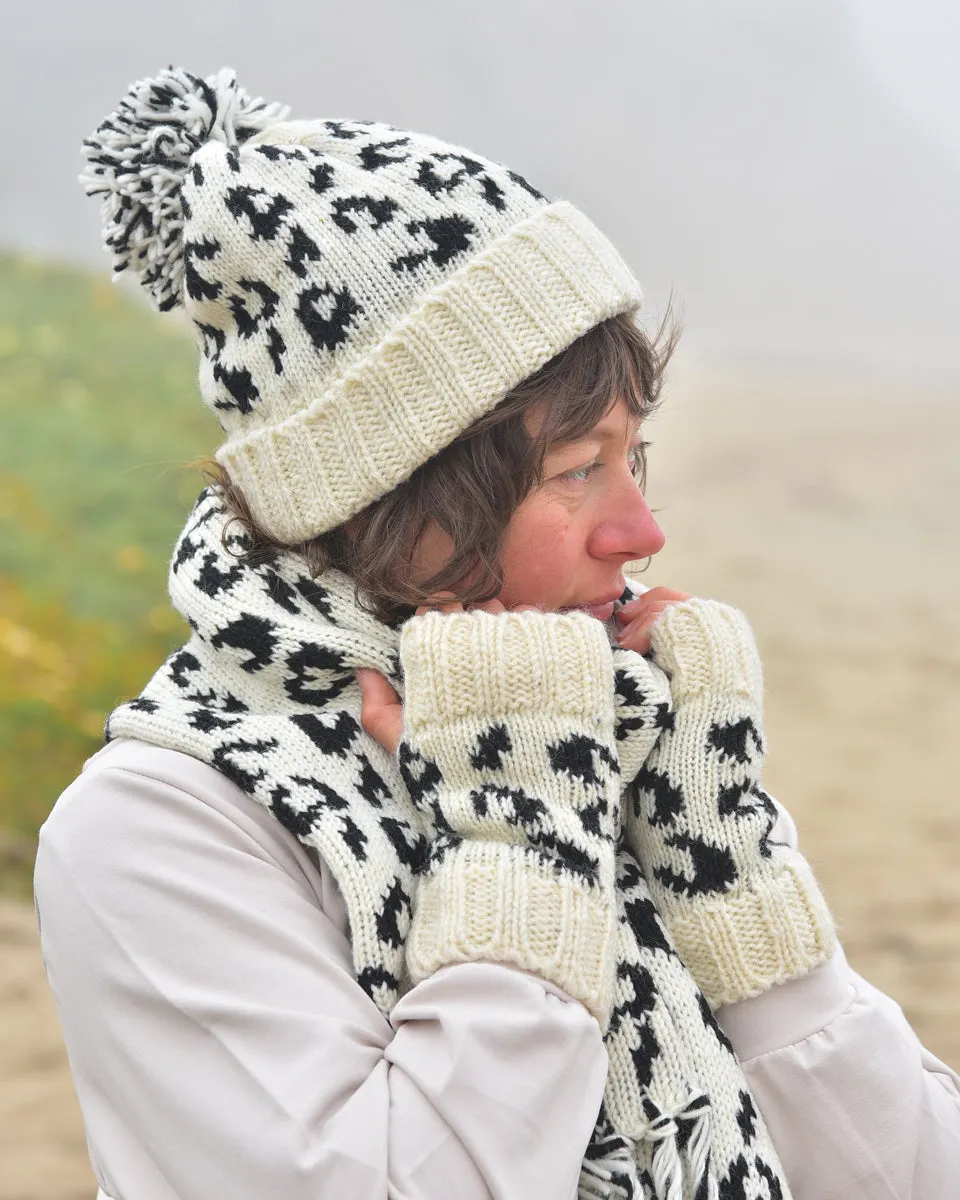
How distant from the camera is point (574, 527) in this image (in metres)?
1.31

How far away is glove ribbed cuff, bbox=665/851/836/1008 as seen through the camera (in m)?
1.23

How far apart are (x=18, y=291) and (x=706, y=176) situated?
3.79 meters

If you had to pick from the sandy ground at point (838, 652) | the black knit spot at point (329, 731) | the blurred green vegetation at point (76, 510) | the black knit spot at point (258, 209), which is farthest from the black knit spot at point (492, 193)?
the blurred green vegetation at point (76, 510)

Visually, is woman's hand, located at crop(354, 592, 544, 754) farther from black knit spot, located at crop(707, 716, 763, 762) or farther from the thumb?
black knit spot, located at crop(707, 716, 763, 762)

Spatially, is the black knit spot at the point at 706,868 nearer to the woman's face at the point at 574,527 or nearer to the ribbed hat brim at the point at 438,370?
the woman's face at the point at 574,527

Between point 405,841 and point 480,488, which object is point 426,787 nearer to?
point 405,841

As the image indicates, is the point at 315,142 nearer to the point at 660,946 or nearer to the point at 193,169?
the point at 193,169

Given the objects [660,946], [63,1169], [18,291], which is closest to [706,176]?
[18,291]

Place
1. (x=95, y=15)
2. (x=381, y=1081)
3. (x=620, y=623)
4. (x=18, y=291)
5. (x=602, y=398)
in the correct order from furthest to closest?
(x=18, y=291) → (x=95, y=15) → (x=620, y=623) → (x=602, y=398) → (x=381, y=1081)

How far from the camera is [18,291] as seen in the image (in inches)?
260

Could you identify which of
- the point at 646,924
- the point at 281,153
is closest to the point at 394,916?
the point at 646,924

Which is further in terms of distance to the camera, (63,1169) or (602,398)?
A: (63,1169)

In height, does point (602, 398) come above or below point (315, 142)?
below

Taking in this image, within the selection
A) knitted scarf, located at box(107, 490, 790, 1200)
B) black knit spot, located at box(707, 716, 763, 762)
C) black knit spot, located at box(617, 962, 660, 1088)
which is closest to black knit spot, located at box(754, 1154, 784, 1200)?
knitted scarf, located at box(107, 490, 790, 1200)
